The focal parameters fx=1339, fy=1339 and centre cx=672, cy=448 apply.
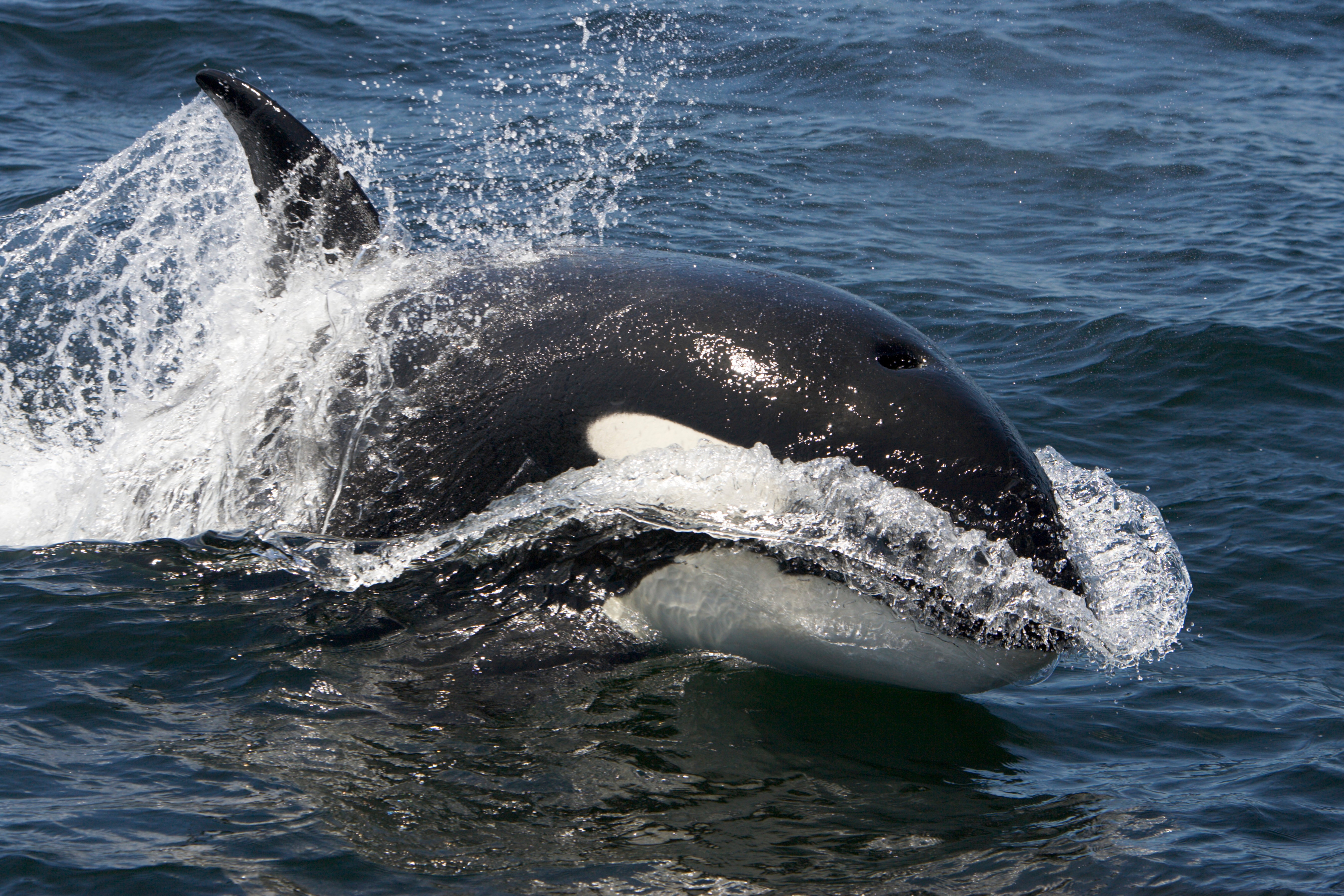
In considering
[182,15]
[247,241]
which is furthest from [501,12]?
[247,241]

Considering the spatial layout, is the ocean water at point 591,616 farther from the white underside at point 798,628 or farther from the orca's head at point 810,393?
the orca's head at point 810,393

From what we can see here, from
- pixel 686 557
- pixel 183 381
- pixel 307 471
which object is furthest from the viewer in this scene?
pixel 183 381

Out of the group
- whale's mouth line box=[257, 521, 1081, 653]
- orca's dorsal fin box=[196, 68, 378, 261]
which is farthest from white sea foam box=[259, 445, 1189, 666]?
orca's dorsal fin box=[196, 68, 378, 261]

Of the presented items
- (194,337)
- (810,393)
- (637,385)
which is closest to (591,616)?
(637,385)

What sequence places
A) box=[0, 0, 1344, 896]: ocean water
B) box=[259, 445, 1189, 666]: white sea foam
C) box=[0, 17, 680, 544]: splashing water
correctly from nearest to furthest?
box=[0, 0, 1344, 896]: ocean water
box=[259, 445, 1189, 666]: white sea foam
box=[0, 17, 680, 544]: splashing water

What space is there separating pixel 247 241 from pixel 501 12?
51.1 ft

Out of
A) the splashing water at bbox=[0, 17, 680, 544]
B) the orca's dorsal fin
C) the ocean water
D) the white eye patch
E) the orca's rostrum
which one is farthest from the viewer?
the orca's dorsal fin

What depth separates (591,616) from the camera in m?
6.11

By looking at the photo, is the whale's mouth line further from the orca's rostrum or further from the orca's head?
the orca's head

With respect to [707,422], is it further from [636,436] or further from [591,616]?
[591,616]

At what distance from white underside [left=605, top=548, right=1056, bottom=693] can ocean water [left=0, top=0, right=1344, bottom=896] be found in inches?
7.6

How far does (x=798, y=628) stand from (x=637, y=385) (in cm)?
127

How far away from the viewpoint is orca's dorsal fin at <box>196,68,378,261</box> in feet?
22.6

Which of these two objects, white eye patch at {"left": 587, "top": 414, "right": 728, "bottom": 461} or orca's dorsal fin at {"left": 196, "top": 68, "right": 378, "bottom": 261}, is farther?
orca's dorsal fin at {"left": 196, "top": 68, "right": 378, "bottom": 261}
